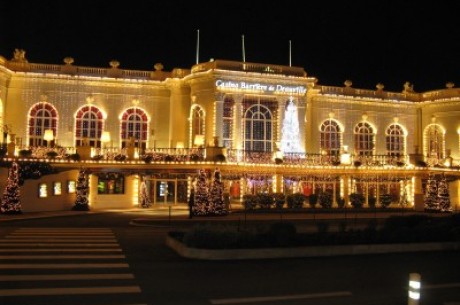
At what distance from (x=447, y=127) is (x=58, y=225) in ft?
111

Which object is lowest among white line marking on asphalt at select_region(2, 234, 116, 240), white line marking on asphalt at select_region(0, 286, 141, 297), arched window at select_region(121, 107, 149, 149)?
white line marking on asphalt at select_region(0, 286, 141, 297)

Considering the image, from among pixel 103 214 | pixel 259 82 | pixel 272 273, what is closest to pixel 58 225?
pixel 103 214

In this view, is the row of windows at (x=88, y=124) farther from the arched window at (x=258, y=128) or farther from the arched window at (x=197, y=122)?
the arched window at (x=258, y=128)

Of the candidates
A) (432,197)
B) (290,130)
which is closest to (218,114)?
(290,130)

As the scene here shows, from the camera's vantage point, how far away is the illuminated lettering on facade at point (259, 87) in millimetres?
37688

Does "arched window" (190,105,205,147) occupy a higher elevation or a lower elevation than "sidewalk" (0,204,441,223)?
higher

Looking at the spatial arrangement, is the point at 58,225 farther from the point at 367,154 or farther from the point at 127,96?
the point at 367,154

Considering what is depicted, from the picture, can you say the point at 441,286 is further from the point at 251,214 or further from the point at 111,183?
the point at 111,183

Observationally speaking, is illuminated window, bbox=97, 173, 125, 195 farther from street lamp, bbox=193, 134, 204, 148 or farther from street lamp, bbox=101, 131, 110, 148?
street lamp, bbox=193, 134, 204, 148

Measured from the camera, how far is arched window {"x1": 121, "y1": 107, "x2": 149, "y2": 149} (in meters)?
40.2

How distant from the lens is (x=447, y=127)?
44.7 m

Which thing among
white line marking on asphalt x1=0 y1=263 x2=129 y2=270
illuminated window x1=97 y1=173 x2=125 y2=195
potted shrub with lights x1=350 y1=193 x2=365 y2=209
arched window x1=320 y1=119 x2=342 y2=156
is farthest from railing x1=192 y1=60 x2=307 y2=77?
white line marking on asphalt x1=0 y1=263 x2=129 y2=270

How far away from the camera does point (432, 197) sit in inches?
1447

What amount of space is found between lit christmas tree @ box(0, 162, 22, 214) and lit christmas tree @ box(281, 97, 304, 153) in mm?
18376
